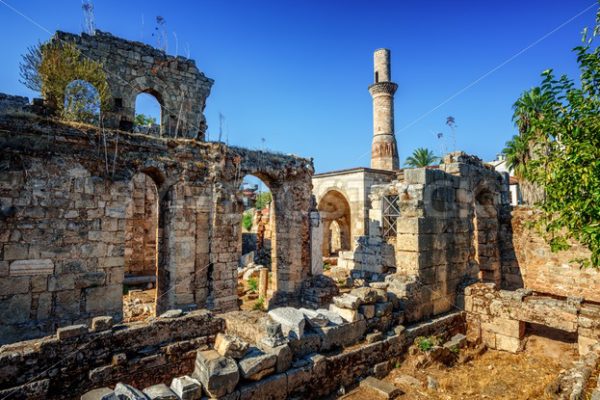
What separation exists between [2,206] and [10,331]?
2.47m

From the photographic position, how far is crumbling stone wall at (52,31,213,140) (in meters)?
11.2

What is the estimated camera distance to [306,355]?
459 cm

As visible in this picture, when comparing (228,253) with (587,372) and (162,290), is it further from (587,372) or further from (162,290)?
(587,372)

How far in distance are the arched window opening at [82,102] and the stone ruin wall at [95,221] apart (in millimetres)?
1827

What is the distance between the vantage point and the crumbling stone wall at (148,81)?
11.2 metres

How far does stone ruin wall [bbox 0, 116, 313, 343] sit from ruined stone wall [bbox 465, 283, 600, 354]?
6539 mm

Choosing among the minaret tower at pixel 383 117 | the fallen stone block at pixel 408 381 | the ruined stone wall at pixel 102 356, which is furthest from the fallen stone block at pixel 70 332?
the minaret tower at pixel 383 117

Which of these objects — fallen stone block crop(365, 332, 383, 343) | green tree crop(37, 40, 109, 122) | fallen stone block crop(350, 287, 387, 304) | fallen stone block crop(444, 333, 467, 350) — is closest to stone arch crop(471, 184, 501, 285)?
fallen stone block crop(444, 333, 467, 350)

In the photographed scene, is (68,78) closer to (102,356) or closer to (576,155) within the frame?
(102,356)

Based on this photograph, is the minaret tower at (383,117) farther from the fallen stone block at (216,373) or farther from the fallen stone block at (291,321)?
the fallen stone block at (216,373)

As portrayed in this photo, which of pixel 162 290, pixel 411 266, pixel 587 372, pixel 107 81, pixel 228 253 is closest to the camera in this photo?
pixel 587 372

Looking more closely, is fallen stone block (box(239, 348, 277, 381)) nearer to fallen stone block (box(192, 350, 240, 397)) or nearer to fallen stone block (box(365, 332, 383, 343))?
fallen stone block (box(192, 350, 240, 397))

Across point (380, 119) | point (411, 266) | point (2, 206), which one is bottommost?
point (411, 266)

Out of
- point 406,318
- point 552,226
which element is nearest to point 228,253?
point 406,318
